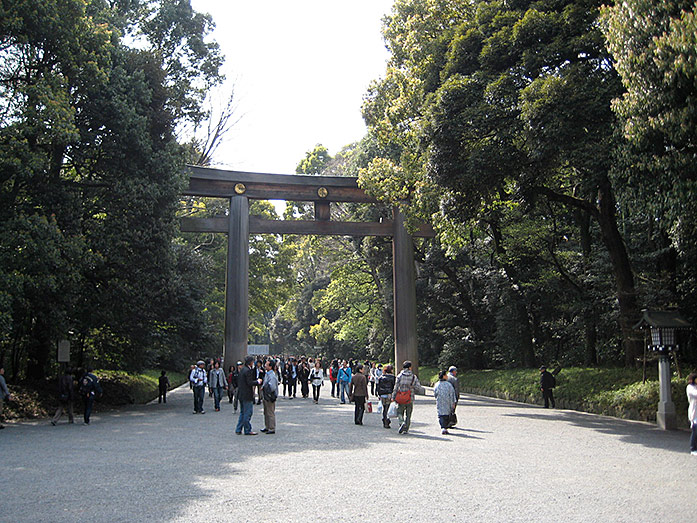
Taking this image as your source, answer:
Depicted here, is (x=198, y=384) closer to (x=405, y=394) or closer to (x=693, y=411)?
(x=405, y=394)

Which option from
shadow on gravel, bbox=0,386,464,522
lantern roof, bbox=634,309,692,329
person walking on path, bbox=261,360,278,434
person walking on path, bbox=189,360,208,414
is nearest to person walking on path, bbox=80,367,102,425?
shadow on gravel, bbox=0,386,464,522

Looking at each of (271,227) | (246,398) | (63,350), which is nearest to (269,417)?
(246,398)

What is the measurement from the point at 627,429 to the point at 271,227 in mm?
15062

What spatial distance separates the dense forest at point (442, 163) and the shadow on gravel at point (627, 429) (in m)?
2.96

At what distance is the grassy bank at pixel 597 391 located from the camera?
14.7 metres

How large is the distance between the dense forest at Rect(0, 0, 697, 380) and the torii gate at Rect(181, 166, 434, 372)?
1882 millimetres

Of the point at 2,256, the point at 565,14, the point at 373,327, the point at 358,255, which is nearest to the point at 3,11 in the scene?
the point at 2,256

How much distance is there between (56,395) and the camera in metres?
18.3

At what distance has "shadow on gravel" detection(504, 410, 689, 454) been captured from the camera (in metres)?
11.0

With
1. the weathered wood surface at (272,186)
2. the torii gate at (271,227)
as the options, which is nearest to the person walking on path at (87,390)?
the torii gate at (271,227)

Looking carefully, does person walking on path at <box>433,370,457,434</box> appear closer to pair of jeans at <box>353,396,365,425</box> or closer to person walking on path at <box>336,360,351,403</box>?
pair of jeans at <box>353,396,365,425</box>

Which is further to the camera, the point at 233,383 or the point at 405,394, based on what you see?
the point at 233,383

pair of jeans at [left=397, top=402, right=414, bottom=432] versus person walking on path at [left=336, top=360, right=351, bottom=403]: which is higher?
person walking on path at [left=336, top=360, right=351, bottom=403]

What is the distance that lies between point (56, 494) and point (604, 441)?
891 centimetres
